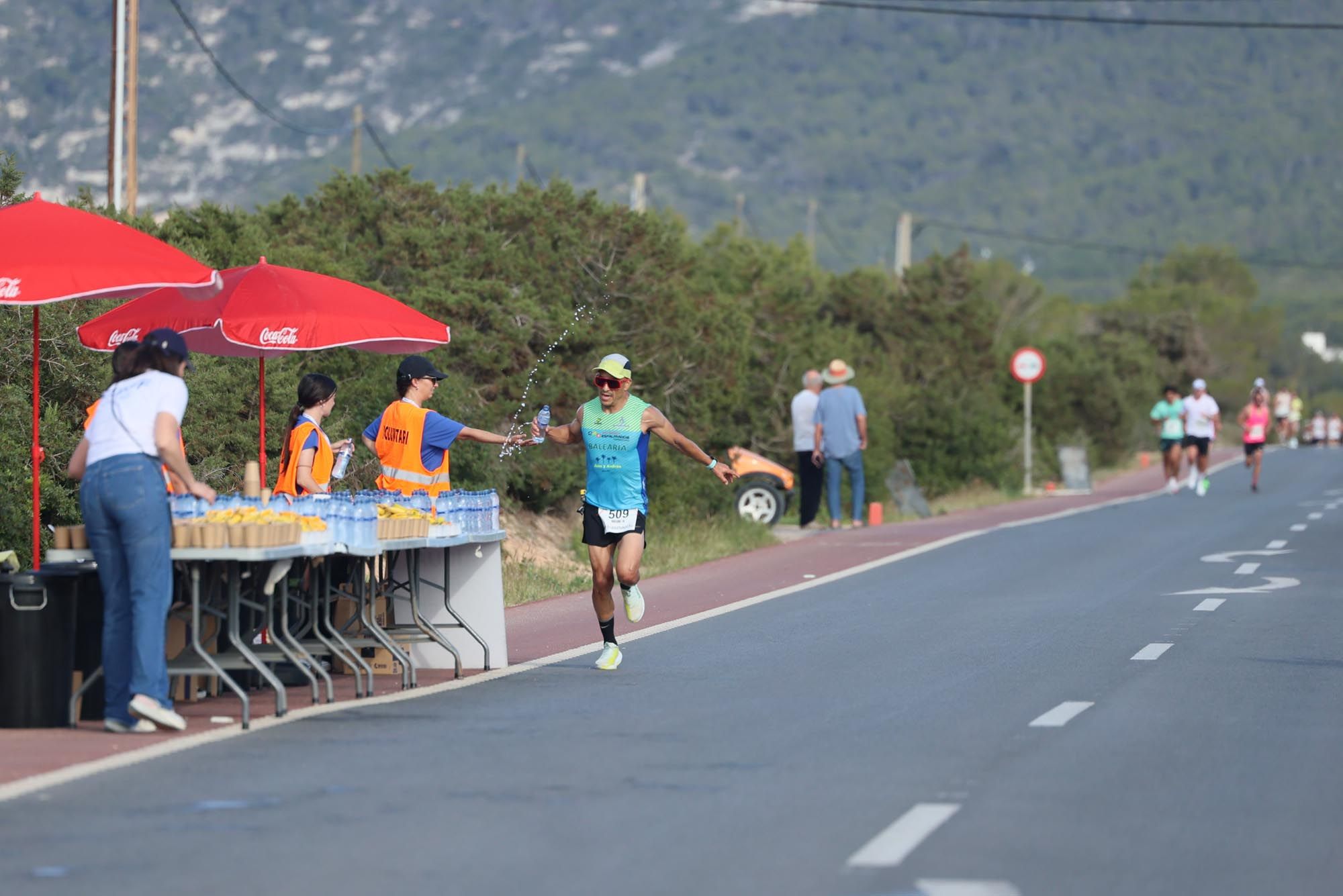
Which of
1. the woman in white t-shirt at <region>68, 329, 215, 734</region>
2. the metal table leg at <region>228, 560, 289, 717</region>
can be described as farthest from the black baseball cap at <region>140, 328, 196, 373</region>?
the metal table leg at <region>228, 560, 289, 717</region>

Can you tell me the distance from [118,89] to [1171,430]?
19615mm

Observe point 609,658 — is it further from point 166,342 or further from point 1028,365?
point 1028,365

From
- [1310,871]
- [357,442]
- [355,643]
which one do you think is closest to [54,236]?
[355,643]

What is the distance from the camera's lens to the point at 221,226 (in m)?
23.2

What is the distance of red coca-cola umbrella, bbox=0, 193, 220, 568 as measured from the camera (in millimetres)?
11219

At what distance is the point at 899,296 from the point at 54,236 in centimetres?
3701

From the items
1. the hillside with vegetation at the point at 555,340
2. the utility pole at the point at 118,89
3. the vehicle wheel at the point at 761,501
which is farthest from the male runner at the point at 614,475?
the vehicle wheel at the point at 761,501

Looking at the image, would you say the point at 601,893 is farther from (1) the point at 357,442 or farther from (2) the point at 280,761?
(1) the point at 357,442

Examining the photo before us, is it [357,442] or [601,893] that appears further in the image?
[357,442]

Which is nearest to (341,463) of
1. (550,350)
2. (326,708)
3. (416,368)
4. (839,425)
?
(416,368)

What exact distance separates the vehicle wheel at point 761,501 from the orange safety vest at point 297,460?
16.4 meters

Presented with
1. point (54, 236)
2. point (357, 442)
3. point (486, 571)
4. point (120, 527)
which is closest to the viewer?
point (120, 527)

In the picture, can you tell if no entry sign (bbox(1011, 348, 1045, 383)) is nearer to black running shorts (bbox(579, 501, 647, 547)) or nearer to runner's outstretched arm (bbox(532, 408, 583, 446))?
runner's outstretched arm (bbox(532, 408, 583, 446))

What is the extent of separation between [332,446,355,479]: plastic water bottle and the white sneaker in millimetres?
2882
